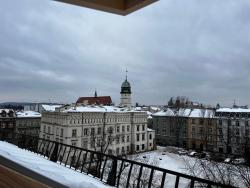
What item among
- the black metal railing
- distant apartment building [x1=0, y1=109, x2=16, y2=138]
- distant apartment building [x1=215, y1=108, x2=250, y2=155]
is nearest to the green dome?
distant apartment building [x1=215, y1=108, x2=250, y2=155]

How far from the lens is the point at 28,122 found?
4541cm

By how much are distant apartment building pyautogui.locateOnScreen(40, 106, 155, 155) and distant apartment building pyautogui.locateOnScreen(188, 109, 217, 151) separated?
671 centimetres

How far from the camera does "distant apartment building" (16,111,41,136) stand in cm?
4372

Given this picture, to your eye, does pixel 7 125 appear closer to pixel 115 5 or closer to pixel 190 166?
pixel 190 166

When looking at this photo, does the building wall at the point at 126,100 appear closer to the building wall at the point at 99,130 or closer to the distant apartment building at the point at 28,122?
the building wall at the point at 99,130

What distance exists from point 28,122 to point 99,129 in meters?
16.7

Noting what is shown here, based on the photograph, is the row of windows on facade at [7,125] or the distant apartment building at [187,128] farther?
the distant apartment building at [187,128]

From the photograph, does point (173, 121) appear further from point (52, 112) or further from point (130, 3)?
point (130, 3)

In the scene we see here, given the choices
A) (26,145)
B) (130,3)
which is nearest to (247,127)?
(26,145)

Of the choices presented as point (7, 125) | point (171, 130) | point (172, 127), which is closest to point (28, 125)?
point (7, 125)

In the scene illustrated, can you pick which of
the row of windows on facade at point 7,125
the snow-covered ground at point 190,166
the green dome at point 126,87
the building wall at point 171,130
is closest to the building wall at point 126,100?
the green dome at point 126,87

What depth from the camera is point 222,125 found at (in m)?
39.7

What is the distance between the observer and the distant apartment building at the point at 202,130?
40844 mm

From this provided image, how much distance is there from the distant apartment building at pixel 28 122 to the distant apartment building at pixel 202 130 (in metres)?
25.6
